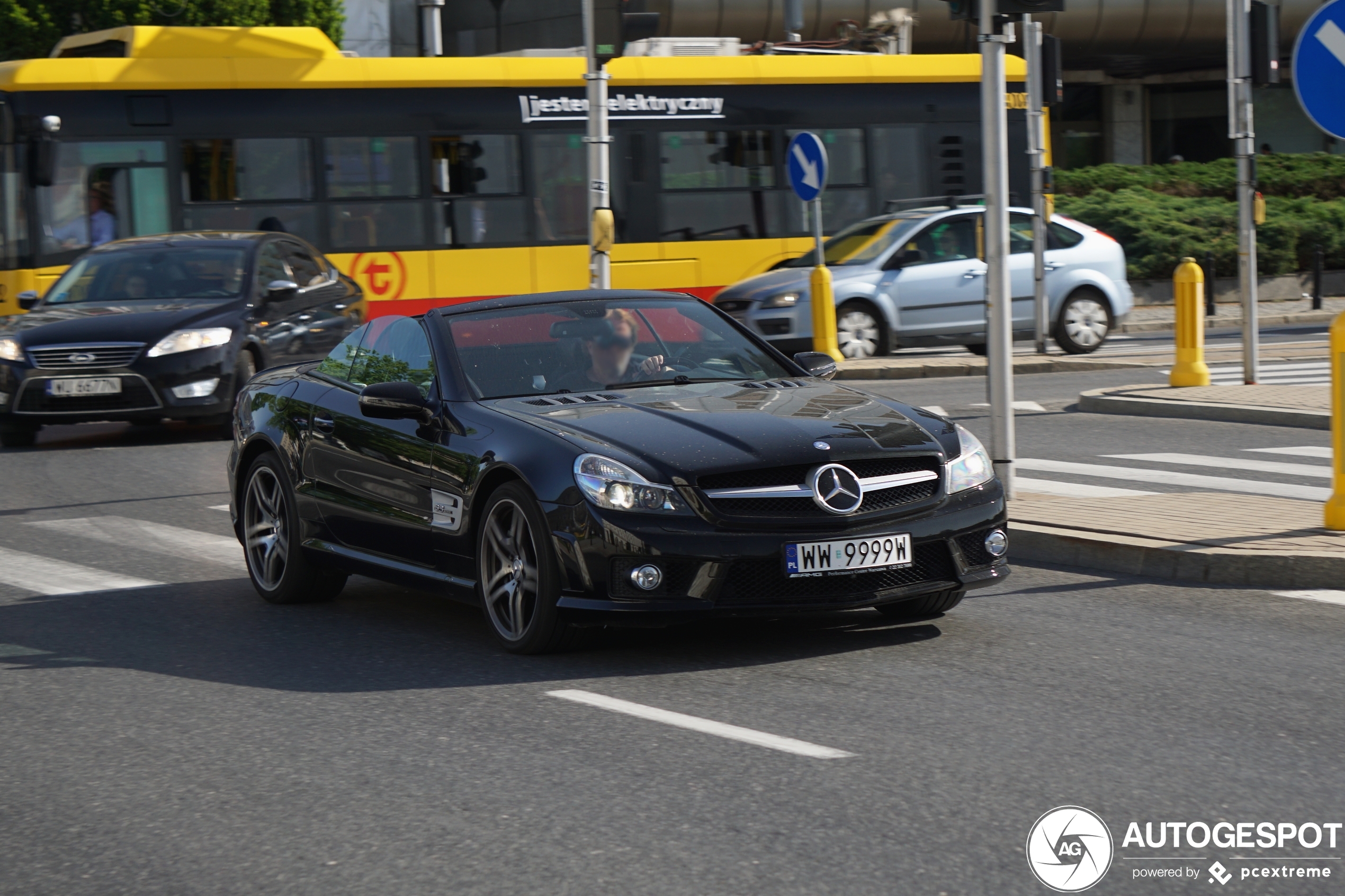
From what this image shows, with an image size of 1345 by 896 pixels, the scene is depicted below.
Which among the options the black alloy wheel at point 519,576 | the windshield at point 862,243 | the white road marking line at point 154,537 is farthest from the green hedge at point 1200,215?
the black alloy wheel at point 519,576

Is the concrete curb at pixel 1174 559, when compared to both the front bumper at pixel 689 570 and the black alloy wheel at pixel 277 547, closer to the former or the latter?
the front bumper at pixel 689 570

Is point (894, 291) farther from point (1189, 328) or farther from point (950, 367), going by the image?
point (1189, 328)

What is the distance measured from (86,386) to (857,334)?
29.5 feet

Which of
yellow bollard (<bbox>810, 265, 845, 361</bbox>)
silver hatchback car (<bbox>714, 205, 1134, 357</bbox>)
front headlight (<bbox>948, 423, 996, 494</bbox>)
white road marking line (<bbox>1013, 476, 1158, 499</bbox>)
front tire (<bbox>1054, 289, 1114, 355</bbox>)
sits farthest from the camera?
front tire (<bbox>1054, 289, 1114, 355</bbox>)

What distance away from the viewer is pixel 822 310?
1967 centimetres

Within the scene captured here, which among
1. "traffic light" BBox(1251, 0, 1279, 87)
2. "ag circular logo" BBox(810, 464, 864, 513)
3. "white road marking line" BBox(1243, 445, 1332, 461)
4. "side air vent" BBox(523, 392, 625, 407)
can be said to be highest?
"traffic light" BBox(1251, 0, 1279, 87)

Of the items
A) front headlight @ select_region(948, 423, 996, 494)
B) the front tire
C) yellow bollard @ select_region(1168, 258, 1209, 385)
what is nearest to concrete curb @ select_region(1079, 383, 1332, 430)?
yellow bollard @ select_region(1168, 258, 1209, 385)

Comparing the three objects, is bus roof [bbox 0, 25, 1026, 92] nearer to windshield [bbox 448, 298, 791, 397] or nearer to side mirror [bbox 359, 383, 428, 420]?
windshield [bbox 448, 298, 791, 397]

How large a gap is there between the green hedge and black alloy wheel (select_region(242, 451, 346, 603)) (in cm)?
2511

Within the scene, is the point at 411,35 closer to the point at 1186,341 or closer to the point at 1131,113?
the point at 1131,113

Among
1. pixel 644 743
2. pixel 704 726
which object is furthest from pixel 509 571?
pixel 644 743

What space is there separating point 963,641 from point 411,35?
41721mm

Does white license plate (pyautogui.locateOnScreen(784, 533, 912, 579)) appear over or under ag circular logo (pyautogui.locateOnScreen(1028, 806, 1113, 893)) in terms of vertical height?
over

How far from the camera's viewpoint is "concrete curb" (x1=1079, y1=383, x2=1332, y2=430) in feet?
47.2
